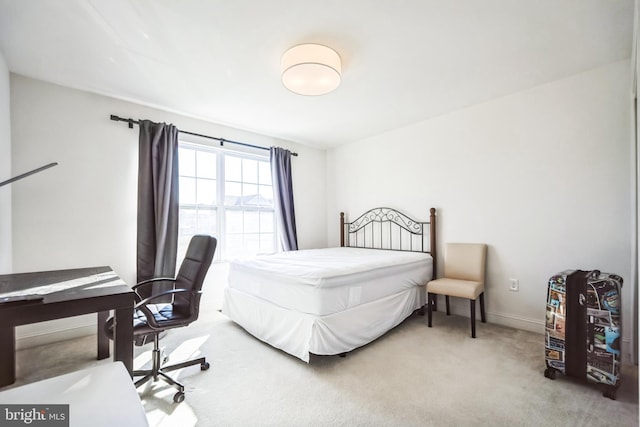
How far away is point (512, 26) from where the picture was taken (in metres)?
1.94

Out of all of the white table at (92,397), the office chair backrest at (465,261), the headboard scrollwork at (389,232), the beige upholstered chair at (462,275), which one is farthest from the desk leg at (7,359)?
the office chair backrest at (465,261)

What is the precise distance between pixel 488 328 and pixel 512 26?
2713 mm

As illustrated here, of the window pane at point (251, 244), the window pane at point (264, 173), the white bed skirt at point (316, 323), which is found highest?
the window pane at point (264, 173)

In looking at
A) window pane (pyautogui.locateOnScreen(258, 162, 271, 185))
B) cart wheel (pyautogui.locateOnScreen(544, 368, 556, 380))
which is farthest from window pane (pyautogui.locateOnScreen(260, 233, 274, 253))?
cart wheel (pyautogui.locateOnScreen(544, 368, 556, 380))

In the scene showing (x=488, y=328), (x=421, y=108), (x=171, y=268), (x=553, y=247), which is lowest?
(x=488, y=328)

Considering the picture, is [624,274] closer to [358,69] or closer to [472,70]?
[472,70]

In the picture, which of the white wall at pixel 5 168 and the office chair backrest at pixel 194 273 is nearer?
the office chair backrest at pixel 194 273

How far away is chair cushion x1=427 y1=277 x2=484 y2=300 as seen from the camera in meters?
2.71

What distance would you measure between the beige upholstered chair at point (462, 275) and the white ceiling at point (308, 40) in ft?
5.49

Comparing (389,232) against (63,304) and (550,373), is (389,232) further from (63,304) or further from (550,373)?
(63,304)

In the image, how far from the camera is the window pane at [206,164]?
369 cm

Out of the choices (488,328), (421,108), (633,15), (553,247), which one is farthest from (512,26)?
(488,328)

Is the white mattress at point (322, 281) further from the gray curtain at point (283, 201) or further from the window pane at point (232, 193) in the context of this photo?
the gray curtain at point (283, 201)

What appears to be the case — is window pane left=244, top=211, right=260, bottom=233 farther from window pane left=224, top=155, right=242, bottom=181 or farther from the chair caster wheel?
the chair caster wheel
